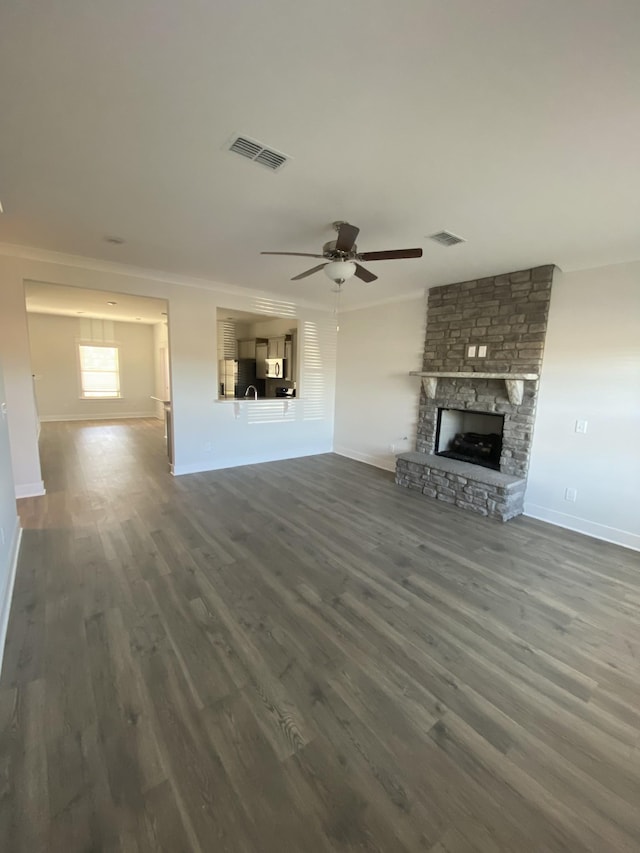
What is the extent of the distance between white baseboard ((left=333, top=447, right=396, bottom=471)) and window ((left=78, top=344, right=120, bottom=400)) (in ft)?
21.9

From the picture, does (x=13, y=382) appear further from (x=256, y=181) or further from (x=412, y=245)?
(x=412, y=245)

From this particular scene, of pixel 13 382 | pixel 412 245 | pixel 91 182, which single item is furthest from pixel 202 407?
pixel 412 245

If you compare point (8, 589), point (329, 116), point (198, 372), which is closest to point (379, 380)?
point (198, 372)

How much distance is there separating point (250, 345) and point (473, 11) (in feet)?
25.1

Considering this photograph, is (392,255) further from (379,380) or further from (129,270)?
(129,270)

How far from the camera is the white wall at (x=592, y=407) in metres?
3.35

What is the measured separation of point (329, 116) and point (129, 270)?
3.52 meters

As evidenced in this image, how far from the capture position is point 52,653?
188cm

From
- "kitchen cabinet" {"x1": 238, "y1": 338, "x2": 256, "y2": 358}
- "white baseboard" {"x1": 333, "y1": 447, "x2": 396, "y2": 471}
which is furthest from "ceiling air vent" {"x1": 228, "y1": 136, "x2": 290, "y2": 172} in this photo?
"kitchen cabinet" {"x1": 238, "y1": 338, "x2": 256, "y2": 358}

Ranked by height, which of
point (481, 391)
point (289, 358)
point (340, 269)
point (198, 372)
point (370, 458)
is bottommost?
point (370, 458)

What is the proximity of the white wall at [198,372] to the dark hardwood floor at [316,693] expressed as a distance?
176 centimetres

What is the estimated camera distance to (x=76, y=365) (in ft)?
29.3

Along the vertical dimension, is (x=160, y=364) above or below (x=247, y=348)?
below

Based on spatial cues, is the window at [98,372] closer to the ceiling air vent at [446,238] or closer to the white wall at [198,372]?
the white wall at [198,372]
